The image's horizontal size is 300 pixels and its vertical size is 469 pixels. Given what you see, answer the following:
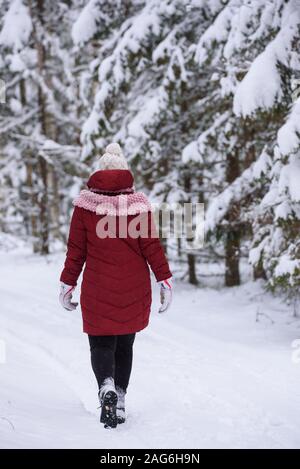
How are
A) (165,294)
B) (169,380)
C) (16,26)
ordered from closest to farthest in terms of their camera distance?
(165,294) < (169,380) < (16,26)

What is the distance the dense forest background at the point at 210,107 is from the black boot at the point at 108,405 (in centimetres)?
375

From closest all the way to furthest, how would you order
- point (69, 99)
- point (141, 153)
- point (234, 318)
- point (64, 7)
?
point (234, 318), point (141, 153), point (64, 7), point (69, 99)

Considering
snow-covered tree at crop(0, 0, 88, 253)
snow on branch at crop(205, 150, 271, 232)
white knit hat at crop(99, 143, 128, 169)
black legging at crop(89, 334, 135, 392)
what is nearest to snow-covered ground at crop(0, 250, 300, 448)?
black legging at crop(89, 334, 135, 392)

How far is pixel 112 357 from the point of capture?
14.7ft

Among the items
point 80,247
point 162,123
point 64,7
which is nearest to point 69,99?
point 64,7

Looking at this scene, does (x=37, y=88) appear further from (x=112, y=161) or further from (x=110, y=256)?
(x=110, y=256)

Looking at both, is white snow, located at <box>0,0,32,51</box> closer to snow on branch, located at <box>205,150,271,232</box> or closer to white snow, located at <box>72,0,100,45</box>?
white snow, located at <box>72,0,100,45</box>

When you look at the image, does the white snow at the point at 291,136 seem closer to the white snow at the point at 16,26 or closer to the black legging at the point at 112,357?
the black legging at the point at 112,357

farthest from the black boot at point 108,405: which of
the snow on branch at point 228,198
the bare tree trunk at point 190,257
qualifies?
the bare tree trunk at point 190,257

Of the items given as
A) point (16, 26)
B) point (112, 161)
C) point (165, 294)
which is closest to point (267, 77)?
point (112, 161)

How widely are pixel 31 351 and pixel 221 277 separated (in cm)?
868

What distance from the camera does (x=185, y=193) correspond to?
12633 millimetres

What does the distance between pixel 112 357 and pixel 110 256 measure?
86cm

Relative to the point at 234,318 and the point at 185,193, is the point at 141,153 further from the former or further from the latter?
the point at 234,318
